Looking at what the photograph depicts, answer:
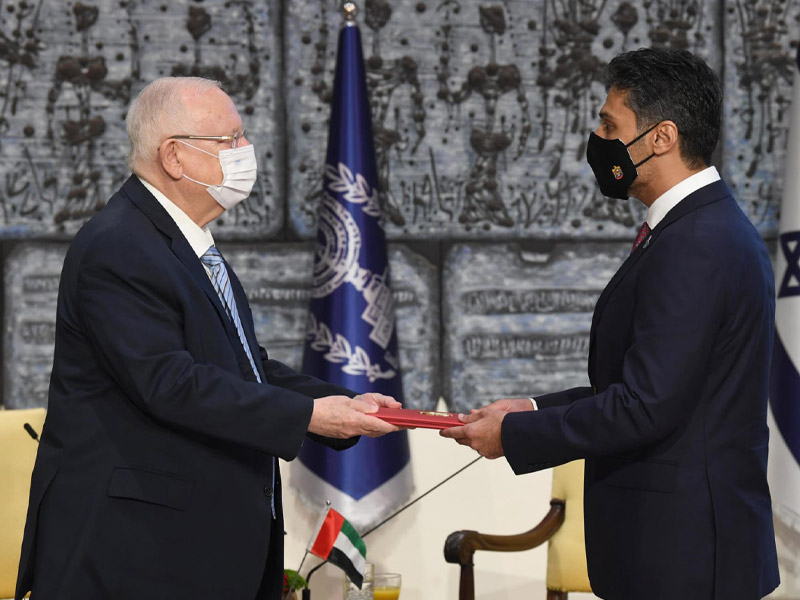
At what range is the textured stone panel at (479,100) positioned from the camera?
410 centimetres

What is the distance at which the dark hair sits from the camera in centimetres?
218

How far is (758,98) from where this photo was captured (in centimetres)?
425

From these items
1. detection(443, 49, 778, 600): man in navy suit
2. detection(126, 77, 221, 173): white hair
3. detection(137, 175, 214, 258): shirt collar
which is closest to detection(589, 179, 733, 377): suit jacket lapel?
detection(443, 49, 778, 600): man in navy suit

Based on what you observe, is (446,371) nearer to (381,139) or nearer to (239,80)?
(381,139)

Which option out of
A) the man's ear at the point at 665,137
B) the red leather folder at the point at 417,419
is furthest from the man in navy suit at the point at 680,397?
the red leather folder at the point at 417,419

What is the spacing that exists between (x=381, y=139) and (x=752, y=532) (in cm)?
249

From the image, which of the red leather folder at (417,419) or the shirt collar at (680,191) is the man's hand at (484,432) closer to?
the red leather folder at (417,419)

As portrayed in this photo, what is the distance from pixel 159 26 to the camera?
4000 mm

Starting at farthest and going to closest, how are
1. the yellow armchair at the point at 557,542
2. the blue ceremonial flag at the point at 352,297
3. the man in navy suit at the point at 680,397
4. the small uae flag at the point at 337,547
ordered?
1. the blue ceremonial flag at the point at 352,297
2. the yellow armchair at the point at 557,542
3. the small uae flag at the point at 337,547
4. the man in navy suit at the point at 680,397

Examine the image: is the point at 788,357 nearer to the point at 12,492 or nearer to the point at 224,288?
the point at 224,288

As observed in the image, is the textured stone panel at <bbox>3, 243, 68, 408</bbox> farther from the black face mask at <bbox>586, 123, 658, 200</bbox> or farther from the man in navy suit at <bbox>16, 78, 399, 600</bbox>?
the black face mask at <bbox>586, 123, 658, 200</bbox>

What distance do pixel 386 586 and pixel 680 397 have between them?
164cm

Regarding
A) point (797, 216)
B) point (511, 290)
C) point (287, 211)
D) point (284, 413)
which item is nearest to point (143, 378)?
point (284, 413)

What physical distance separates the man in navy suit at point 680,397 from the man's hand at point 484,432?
0.14 metres
